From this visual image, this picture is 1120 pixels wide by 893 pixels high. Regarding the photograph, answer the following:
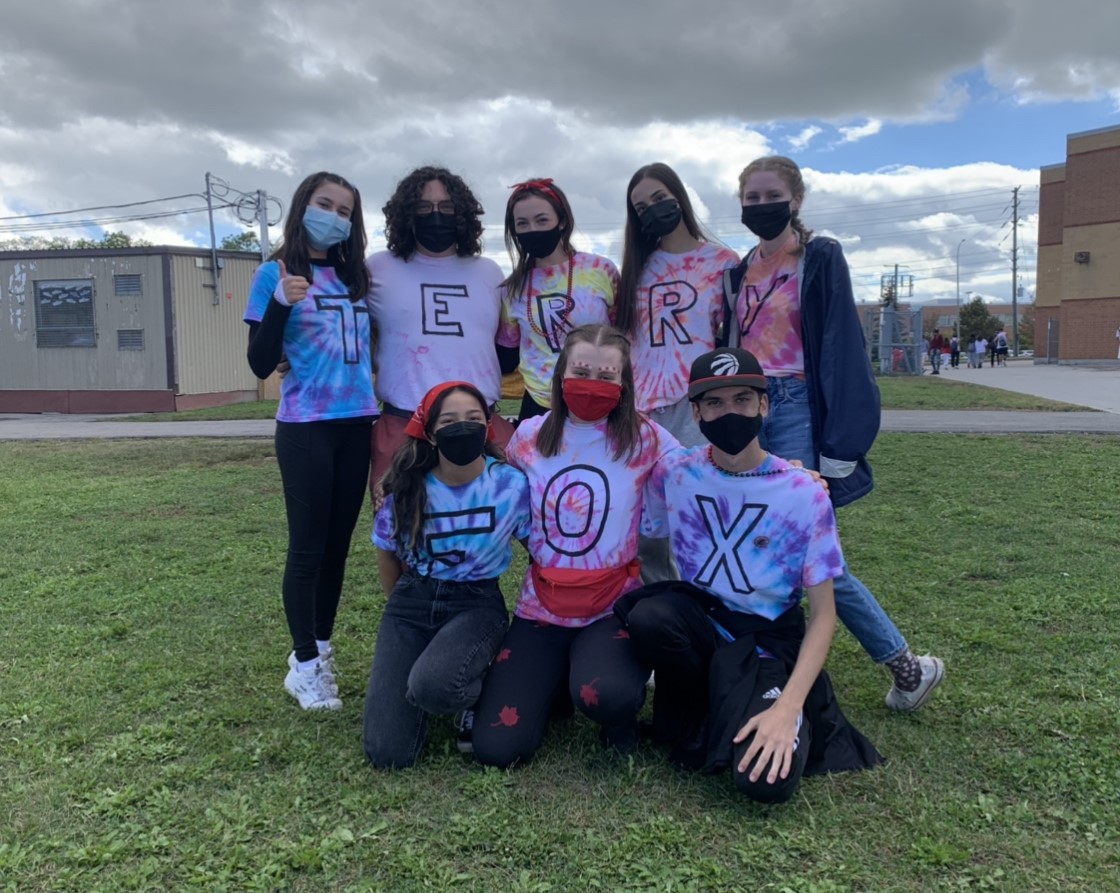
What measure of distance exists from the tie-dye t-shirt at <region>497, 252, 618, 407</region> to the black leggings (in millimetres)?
765

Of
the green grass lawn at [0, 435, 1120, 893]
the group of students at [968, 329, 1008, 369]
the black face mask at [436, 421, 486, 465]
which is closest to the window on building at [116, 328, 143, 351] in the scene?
the green grass lawn at [0, 435, 1120, 893]

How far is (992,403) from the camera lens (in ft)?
59.3

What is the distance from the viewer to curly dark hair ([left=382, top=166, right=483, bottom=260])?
144 inches

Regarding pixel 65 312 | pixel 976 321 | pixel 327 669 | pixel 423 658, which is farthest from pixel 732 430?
pixel 976 321

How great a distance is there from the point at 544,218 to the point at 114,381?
22863 mm

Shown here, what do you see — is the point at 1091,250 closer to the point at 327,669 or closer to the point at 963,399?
the point at 963,399

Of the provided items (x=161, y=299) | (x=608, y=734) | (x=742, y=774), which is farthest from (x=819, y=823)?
(x=161, y=299)

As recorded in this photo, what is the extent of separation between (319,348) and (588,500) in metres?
1.27

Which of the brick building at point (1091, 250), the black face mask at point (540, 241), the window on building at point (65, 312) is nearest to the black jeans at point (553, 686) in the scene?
the black face mask at point (540, 241)

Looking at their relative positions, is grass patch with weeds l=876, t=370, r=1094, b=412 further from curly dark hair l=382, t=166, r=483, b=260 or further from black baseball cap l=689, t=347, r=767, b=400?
black baseball cap l=689, t=347, r=767, b=400

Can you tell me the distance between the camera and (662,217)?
11.5ft

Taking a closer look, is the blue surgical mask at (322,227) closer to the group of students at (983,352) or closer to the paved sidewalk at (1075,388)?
the paved sidewalk at (1075,388)

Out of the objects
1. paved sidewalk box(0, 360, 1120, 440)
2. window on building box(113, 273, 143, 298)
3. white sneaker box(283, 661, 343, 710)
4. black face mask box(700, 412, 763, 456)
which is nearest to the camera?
black face mask box(700, 412, 763, 456)

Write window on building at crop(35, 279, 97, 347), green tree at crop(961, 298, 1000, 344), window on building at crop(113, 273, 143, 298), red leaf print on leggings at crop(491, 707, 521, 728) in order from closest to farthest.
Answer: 1. red leaf print on leggings at crop(491, 707, 521, 728)
2. window on building at crop(113, 273, 143, 298)
3. window on building at crop(35, 279, 97, 347)
4. green tree at crop(961, 298, 1000, 344)
